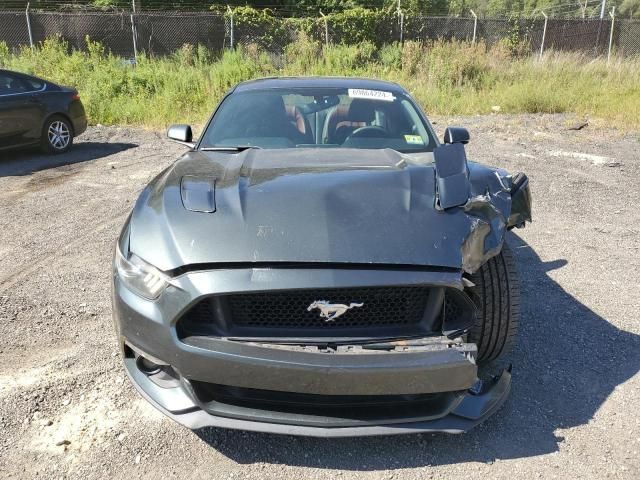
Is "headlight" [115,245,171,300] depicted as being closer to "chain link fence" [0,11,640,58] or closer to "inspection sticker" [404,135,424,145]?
"inspection sticker" [404,135,424,145]

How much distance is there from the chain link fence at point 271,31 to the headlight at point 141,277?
591 inches

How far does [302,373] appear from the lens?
6.72 ft

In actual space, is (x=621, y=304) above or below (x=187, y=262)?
below

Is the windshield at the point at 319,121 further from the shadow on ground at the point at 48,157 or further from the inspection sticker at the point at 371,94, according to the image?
the shadow on ground at the point at 48,157

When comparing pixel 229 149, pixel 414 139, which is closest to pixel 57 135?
pixel 229 149

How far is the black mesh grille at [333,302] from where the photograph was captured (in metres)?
2.15

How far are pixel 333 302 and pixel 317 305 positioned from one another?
0.06m

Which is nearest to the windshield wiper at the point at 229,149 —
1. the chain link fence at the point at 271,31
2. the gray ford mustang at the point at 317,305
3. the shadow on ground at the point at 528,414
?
the gray ford mustang at the point at 317,305

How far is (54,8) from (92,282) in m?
25.6

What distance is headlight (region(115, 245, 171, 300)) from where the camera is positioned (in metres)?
2.20

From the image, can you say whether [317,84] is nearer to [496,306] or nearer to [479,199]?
[479,199]

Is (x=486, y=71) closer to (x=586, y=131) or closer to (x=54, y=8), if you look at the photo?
(x=586, y=131)

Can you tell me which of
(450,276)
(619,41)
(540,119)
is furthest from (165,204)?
(619,41)

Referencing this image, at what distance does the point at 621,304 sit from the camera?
381 cm
